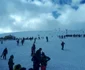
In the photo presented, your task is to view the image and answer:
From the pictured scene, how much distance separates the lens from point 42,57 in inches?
595

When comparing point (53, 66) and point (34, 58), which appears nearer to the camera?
point (34, 58)

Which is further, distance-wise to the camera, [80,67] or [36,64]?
[80,67]

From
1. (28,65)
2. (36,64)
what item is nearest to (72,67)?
(28,65)

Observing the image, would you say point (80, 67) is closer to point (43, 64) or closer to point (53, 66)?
point (53, 66)

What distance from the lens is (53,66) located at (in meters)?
20.0

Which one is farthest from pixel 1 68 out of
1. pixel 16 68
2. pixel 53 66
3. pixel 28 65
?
pixel 16 68

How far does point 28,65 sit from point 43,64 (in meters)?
5.20

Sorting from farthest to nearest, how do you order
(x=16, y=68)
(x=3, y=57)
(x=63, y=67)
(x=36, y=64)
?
1. (x=3, y=57)
2. (x=63, y=67)
3. (x=36, y=64)
4. (x=16, y=68)

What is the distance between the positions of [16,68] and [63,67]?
8.16 m

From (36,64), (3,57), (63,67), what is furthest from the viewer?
(3,57)

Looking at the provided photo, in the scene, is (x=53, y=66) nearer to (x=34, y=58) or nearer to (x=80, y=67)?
(x=80, y=67)

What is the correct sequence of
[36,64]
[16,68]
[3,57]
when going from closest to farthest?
[16,68] < [36,64] < [3,57]

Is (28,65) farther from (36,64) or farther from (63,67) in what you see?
(36,64)

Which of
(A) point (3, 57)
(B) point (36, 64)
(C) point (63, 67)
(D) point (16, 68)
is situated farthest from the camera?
(A) point (3, 57)
